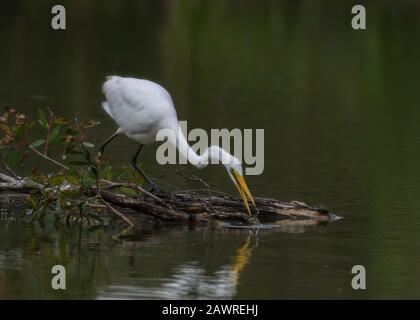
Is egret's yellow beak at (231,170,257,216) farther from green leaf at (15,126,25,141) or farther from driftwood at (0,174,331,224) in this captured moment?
green leaf at (15,126,25,141)

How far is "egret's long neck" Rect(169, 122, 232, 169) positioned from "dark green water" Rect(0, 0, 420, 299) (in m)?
0.72

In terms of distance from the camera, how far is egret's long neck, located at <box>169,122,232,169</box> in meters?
14.1

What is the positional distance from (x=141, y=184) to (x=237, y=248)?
218 centimetres

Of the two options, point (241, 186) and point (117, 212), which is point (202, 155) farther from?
point (117, 212)

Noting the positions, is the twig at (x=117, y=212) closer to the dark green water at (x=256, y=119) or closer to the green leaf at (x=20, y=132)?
the dark green water at (x=256, y=119)

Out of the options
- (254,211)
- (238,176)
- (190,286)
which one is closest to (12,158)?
(238,176)

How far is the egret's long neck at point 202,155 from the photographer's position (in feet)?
46.3

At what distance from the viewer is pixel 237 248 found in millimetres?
13680

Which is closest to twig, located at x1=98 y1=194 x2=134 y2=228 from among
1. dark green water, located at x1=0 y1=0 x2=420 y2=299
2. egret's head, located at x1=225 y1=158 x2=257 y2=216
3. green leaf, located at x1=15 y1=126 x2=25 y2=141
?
dark green water, located at x1=0 y1=0 x2=420 y2=299

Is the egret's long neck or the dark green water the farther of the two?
the egret's long neck

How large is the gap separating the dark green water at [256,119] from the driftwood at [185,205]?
32cm

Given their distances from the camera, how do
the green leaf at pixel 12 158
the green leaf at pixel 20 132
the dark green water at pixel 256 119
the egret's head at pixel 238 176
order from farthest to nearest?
the green leaf at pixel 12 158 < the green leaf at pixel 20 132 < the egret's head at pixel 238 176 < the dark green water at pixel 256 119

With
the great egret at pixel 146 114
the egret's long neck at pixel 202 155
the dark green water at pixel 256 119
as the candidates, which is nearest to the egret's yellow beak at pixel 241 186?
the great egret at pixel 146 114
